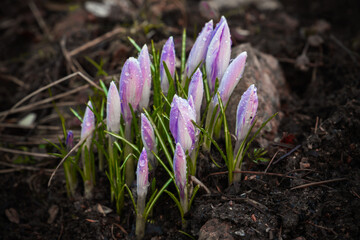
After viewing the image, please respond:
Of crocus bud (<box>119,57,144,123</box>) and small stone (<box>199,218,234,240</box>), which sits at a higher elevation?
crocus bud (<box>119,57,144,123</box>)

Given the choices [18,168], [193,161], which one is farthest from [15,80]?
[193,161]

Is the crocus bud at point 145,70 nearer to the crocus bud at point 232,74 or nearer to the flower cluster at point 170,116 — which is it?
the flower cluster at point 170,116

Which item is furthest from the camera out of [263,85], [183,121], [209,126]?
[263,85]

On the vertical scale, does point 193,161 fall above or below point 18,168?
above

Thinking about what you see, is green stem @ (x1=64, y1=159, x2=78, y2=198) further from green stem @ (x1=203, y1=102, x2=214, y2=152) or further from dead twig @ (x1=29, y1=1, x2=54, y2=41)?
dead twig @ (x1=29, y1=1, x2=54, y2=41)

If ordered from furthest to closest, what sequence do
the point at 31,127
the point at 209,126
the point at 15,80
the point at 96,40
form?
the point at 15,80
the point at 96,40
the point at 31,127
the point at 209,126

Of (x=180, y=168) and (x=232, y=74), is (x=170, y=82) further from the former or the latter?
(x=180, y=168)

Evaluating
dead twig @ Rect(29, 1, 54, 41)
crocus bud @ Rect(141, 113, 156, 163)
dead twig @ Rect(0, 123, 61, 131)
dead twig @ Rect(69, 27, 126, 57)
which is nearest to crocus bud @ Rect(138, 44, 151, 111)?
crocus bud @ Rect(141, 113, 156, 163)
